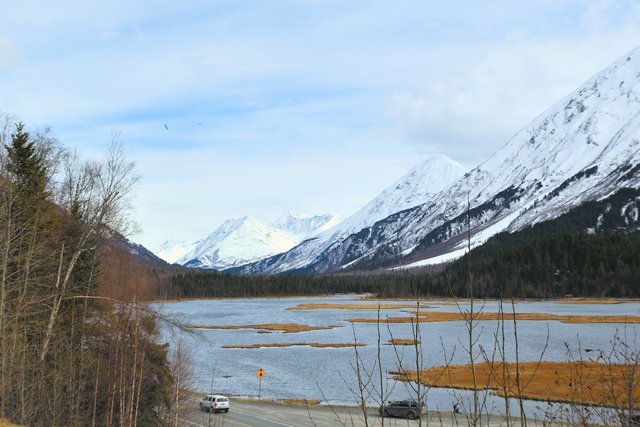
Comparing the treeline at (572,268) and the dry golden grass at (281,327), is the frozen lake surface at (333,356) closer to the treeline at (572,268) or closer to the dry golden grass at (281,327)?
the dry golden grass at (281,327)

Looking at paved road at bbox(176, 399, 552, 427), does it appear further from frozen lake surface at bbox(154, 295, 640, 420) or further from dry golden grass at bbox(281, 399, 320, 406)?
frozen lake surface at bbox(154, 295, 640, 420)

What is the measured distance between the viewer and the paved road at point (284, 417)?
35688 millimetres

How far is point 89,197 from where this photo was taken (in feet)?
95.2

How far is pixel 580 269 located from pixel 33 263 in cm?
16560

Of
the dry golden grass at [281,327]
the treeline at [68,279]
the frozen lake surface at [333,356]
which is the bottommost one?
the frozen lake surface at [333,356]

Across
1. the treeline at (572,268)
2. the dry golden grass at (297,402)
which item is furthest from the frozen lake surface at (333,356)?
the treeline at (572,268)

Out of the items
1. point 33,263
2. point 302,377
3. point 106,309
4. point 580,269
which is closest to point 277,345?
point 302,377

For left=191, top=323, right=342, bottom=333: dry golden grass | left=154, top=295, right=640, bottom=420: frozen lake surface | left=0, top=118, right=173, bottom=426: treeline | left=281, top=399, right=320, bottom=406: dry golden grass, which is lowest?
left=281, top=399, right=320, bottom=406: dry golden grass

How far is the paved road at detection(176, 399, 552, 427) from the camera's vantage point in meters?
35.7

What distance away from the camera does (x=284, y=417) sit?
3938 centimetres

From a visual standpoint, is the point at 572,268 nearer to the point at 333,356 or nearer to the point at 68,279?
the point at 333,356

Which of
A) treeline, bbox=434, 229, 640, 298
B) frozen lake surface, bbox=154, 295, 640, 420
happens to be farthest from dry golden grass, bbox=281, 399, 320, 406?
treeline, bbox=434, 229, 640, 298

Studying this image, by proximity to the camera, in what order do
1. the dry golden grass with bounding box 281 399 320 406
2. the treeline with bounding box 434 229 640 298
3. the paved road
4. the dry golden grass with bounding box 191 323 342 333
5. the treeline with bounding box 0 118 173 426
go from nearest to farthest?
the treeline with bounding box 0 118 173 426 < the paved road < the dry golden grass with bounding box 281 399 320 406 < the dry golden grass with bounding box 191 323 342 333 < the treeline with bounding box 434 229 640 298

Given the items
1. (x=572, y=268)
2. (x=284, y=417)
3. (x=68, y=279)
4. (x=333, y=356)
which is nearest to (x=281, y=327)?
(x=333, y=356)
